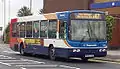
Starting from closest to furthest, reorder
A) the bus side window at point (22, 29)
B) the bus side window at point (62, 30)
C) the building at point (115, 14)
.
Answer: the bus side window at point (62, 30) < the bus side window at point (22, 29) < the building at point (115, 14)

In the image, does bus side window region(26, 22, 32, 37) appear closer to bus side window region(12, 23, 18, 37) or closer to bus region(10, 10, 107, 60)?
bus side window region(12, 23, 18, 37)

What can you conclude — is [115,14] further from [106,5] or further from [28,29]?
[28,29]

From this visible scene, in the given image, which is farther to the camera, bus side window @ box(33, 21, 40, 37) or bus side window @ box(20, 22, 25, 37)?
bus side window @ box(20, 22, 25, 37)

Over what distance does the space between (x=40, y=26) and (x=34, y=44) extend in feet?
4.96

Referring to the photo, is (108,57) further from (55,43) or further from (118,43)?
(118,43)

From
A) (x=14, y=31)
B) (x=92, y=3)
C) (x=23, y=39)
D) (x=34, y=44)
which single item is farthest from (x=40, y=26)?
(x=92, y=3)

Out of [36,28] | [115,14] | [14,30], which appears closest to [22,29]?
[14,30]

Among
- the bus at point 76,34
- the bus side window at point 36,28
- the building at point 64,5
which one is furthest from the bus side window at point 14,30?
the building at point 64,5

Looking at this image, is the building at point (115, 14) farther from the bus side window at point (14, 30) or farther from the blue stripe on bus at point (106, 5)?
the bus side window at point (14, 30)

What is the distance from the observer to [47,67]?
64.1 ft

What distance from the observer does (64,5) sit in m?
47.3

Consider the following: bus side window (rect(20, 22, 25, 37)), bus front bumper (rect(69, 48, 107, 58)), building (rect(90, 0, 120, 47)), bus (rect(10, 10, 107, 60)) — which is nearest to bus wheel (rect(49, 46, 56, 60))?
bus (rect(10, 10, 107, 60))

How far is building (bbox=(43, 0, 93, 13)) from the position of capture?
43306mm

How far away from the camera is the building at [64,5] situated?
142 ft
